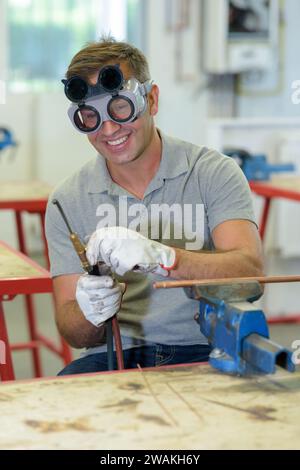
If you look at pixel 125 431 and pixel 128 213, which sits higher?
pixel 128 213

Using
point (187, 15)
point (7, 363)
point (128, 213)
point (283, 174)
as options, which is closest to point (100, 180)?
point (128, 213)

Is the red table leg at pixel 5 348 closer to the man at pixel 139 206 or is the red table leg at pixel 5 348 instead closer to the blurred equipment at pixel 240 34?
the man at pixel 139 206

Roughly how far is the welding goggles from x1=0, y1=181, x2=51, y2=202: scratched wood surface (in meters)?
1.25

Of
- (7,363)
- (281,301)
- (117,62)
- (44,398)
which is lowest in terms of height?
(281,301)

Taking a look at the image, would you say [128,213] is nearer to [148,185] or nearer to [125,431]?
[148,185]

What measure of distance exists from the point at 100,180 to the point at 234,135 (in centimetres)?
255

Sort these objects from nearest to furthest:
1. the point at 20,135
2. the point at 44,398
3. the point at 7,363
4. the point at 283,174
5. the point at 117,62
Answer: the point at 44,398 → the point at 117,62 → the point at 7,363 → the point at 283,174 → the point at 20,135

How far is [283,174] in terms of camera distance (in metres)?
4.31

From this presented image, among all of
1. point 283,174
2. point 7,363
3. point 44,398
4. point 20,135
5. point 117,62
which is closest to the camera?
point 44,398

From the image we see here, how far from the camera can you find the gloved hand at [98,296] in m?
1.67

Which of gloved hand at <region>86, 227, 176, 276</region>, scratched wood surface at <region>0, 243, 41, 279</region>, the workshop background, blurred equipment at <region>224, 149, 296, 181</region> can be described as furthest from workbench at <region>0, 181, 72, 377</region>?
gloved hand at <region>86, 227, 176, 276</region>

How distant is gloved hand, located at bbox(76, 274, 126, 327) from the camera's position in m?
1.67

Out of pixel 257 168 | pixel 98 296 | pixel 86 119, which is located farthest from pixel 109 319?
pixel 257 168

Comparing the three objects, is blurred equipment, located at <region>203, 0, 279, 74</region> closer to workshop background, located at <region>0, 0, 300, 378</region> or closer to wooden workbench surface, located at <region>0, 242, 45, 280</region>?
workshop background, located at <region>0, 0, 300, 378</region>
